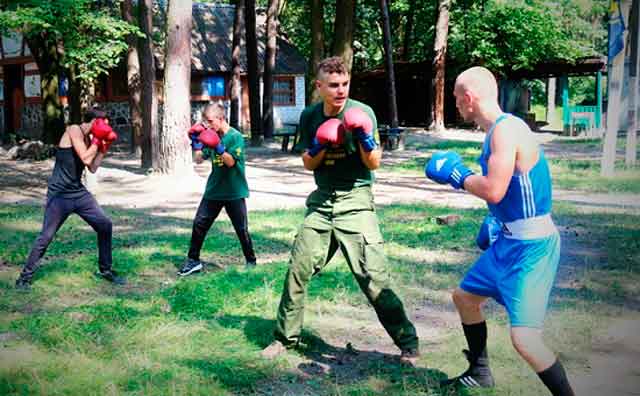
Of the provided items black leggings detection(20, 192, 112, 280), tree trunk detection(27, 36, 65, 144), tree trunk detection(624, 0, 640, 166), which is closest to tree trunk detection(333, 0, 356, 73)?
tree trunk detection(624, 0, 640, 166)

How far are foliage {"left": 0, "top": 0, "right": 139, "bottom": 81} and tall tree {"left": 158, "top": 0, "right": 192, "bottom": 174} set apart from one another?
81 cm

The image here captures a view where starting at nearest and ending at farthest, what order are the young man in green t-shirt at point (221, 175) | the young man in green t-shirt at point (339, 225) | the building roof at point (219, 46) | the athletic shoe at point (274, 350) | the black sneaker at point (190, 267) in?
1. the young man in green t-shirt at point (339, 225)
2. the athletic shoe at point (274, 350)
3. the young man in green t-shirt at point (221, 175)
4. the black sneaker at point (190, 267)
5. the building roof at point (219, 46)

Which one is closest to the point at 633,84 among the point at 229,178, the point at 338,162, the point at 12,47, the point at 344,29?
the point at 344,29

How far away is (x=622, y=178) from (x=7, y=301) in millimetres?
11017

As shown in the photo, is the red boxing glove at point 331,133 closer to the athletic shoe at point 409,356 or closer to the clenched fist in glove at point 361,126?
the clenched fist in glove at point 361,126

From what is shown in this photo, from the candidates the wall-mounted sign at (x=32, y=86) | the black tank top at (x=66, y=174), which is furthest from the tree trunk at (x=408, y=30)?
the black tank top at (x=66, y=174)

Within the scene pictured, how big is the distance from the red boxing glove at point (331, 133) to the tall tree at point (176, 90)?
10.0 m

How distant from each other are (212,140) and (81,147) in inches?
46.3

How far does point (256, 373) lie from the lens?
4.30 meters

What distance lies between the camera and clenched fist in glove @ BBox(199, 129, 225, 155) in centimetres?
636

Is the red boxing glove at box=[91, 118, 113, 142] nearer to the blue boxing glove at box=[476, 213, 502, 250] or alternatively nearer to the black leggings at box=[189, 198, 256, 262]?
the black leggings at box=[189, 198, 256, 262]

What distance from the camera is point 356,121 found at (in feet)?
13.5

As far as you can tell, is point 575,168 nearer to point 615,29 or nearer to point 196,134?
point 615,29

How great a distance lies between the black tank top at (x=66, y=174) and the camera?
639 centimetres
